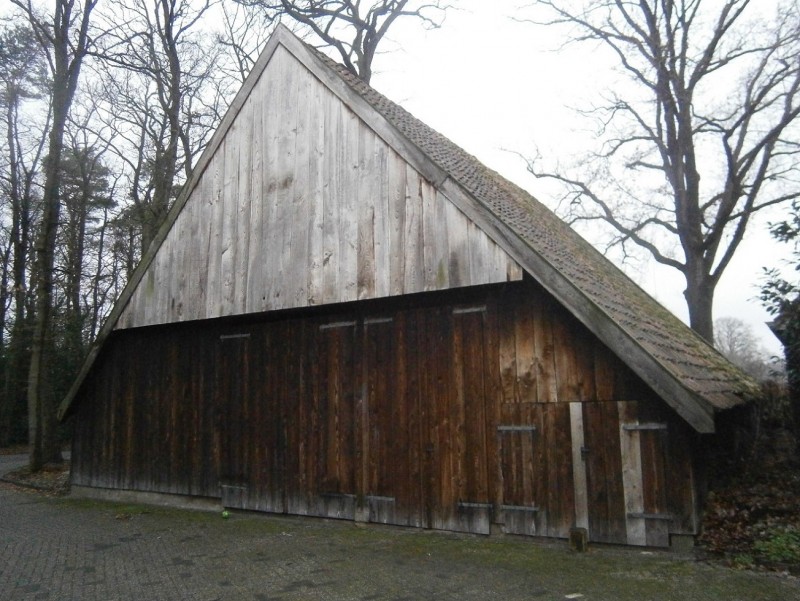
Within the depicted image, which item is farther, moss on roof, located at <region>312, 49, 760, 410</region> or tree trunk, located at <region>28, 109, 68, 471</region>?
tree trunk, located at <region>28, 109, 68, 471</region>

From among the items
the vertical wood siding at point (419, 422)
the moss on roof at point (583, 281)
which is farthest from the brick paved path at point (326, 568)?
the moss on roof at point (583, 281)

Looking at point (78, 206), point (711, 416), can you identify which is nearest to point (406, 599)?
point (711, 416)

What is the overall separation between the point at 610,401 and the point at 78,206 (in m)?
21.7

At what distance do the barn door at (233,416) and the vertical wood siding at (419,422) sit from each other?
0.03 metres

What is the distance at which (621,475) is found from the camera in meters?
7.57

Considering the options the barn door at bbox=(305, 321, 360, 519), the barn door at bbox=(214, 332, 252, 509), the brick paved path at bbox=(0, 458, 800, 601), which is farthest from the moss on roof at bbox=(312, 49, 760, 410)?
the barn door at bbox=(214, 332, 252, 509)

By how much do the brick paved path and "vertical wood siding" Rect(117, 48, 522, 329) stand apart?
2.99 m

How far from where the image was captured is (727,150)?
64.5 ft

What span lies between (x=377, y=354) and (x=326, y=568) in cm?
305

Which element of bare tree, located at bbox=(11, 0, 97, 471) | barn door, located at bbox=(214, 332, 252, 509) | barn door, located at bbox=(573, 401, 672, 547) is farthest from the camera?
bare tree, located at bbox=(11, 0, 97, 471)

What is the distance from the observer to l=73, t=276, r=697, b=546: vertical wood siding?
7.63 metres

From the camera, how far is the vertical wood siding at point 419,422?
7.63 meters

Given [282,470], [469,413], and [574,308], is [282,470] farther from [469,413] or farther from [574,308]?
[574,308]

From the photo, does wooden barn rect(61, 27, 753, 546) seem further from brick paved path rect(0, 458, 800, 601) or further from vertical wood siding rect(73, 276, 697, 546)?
brick paved path rect(0, 458, 800, 601)
